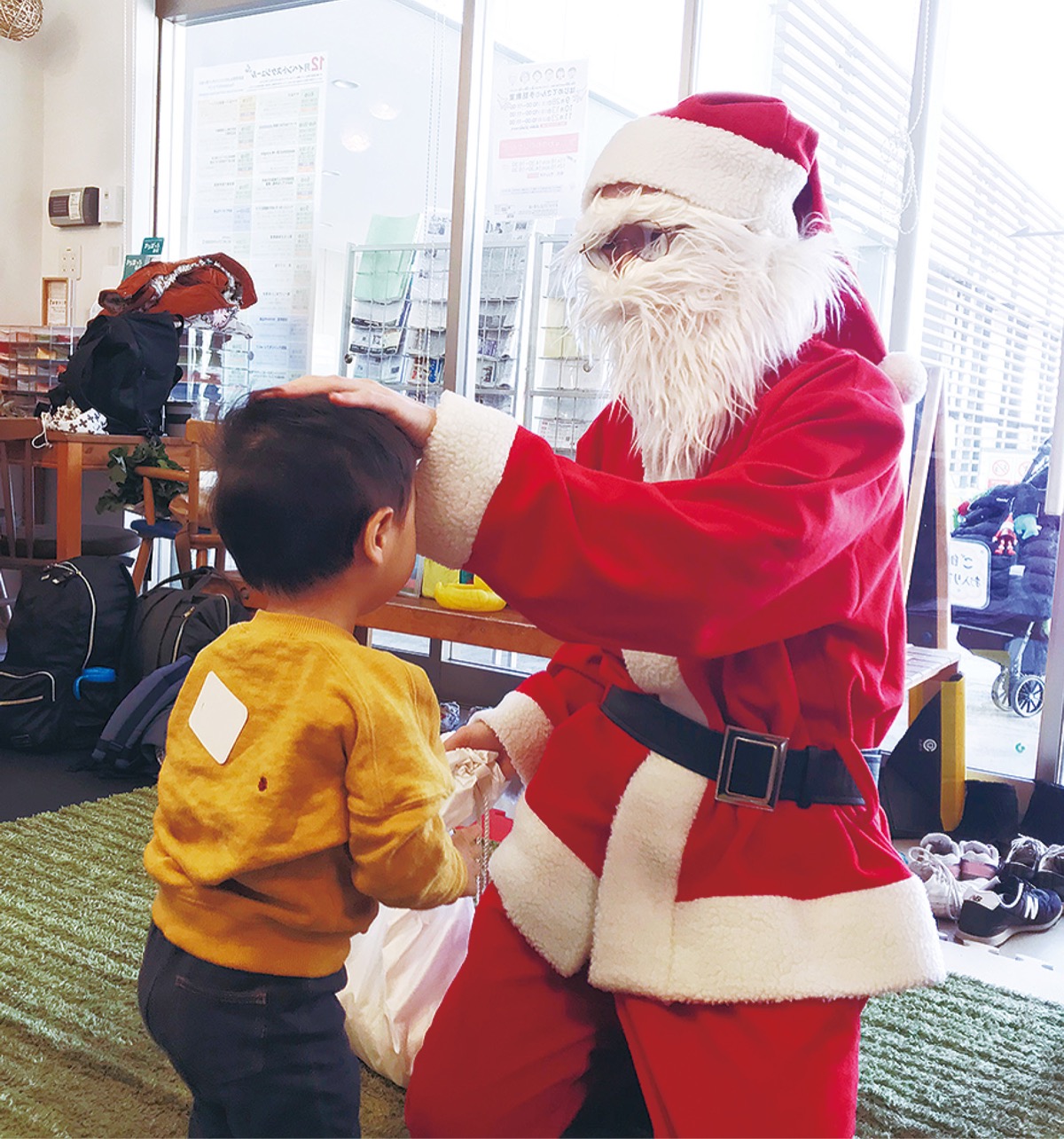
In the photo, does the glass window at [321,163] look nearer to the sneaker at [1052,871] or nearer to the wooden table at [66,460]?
the wooden table at [66,460]

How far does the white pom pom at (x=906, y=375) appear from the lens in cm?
122

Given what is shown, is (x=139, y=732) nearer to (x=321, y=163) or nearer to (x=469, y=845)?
(x=469, y=845)

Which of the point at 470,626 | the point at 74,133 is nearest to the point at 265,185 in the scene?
the point at 74,133

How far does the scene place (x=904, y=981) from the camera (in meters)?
1.07

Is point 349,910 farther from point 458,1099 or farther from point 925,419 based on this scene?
point 925,419

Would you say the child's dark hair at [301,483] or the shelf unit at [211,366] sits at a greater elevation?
the shelf unit at [211,366]

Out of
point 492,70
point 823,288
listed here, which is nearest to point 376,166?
point 492,70

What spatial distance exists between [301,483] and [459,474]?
0.47ft

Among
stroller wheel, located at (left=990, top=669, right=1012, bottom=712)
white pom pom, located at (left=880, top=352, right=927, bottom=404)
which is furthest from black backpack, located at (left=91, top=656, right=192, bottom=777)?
stroller wheel, located at (left=990, top=669, right=1012, bottom=712)

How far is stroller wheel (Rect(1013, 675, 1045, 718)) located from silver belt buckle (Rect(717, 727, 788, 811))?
217 cm

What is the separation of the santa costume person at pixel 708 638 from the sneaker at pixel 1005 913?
125 cm

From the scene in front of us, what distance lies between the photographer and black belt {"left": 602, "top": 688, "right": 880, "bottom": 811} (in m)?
1.10

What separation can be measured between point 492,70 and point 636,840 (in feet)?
11.0

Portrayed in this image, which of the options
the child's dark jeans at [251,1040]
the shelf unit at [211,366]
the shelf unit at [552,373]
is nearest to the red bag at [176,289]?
the shelf unit at [211,366]
